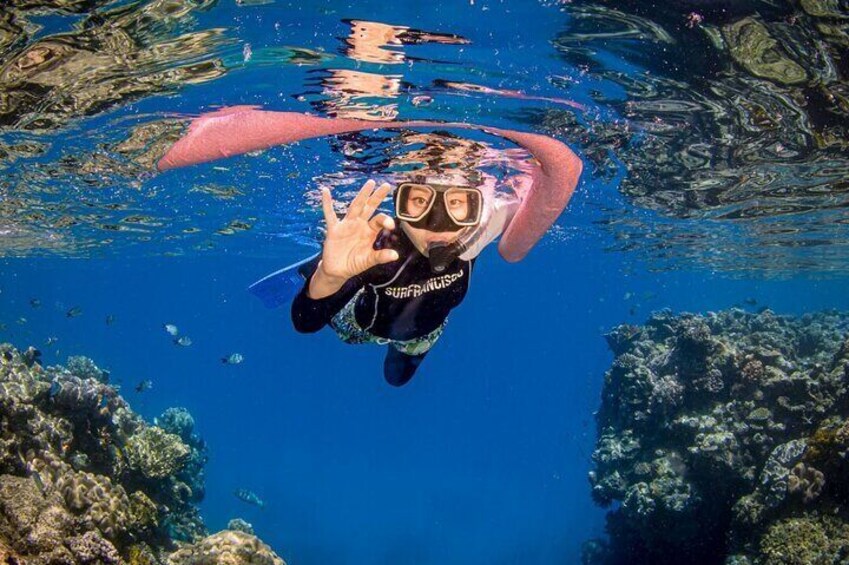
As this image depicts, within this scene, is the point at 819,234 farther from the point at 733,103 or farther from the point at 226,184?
the point at 226,184

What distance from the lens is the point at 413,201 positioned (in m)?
4.65

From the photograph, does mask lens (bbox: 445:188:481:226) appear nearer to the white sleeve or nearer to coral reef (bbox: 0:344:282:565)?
the white sleeve

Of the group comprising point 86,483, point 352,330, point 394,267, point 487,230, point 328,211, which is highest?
point 328,211

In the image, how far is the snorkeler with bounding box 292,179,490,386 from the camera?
4148 millimetres

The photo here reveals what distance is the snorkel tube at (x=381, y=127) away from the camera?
7305mm

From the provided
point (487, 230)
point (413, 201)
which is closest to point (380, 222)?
point (413, 201)

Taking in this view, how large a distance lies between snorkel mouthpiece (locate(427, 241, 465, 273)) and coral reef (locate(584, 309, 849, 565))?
9.11 meters

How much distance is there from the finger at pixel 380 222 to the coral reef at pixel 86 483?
16.9 feet

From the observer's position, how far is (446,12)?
247 inches

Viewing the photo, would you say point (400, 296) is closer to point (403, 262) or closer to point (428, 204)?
point (403, 262)

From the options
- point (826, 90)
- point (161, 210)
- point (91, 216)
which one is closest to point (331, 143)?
point (826, 90)

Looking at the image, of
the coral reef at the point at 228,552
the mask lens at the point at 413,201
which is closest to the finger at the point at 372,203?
the mask lens at the point at 413,201

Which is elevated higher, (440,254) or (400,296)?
(440,254)

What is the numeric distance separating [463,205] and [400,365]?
2.74 m
